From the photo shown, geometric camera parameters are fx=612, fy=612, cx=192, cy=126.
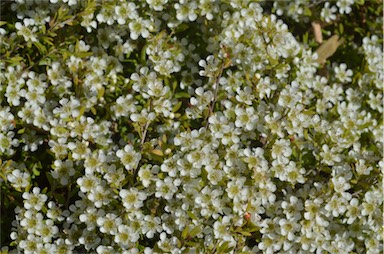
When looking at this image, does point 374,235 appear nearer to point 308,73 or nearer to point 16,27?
point 308,73

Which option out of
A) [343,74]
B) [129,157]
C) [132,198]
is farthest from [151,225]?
[343,74]

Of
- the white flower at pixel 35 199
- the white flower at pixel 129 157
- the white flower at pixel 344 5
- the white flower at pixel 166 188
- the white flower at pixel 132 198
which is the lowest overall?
the white flower at pixel 35 199

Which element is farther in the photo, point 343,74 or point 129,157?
point 343,74

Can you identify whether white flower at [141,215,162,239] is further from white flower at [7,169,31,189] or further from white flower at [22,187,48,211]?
white flower at [7,169,31,189]

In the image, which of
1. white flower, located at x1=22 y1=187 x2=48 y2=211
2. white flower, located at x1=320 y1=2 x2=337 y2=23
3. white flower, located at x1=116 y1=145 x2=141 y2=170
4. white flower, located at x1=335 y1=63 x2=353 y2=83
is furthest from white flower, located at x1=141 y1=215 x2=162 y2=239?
white flower, located at x1=320 y1=2 x2=337 y2=23

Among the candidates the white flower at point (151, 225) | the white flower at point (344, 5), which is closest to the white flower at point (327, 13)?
the white flower at point (344, 5)

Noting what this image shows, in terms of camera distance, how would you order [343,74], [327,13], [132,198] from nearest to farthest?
1. [132,198]
2. [343,74]
3. [327,13]

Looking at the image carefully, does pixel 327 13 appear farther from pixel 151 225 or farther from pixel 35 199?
pixel 35 199

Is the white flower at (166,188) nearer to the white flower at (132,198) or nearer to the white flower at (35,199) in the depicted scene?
the white flower at (132,198)

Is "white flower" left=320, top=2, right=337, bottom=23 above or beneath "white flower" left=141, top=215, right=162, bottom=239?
above

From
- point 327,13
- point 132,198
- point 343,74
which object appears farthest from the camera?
point 327,13
